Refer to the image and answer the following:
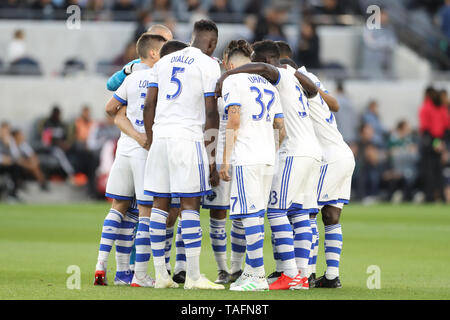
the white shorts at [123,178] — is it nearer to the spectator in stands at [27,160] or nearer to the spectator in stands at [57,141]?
the spectator in stands at [27,160]

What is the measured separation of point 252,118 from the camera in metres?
8.90

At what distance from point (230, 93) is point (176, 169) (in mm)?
900

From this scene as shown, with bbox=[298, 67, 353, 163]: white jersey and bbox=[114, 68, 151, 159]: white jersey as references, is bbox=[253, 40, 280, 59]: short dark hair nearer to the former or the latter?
bbox=[298, 67, 353, 163]: white jersey

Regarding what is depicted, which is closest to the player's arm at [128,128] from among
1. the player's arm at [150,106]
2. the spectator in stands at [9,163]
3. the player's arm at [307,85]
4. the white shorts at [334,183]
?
the player's arm at [150,106]

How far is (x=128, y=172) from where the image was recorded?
965cm

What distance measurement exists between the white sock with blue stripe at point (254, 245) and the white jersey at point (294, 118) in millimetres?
908

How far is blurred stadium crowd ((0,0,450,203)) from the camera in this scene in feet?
76.5

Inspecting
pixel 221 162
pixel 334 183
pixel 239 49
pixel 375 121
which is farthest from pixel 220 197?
pixel 375 121

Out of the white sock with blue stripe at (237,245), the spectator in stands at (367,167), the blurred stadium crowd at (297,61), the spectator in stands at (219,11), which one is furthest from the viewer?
the spectator in stands at (219,11)

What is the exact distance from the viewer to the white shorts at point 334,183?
386 inches

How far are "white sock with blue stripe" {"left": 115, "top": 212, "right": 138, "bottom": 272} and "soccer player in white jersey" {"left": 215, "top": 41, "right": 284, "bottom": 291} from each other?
4.58ft

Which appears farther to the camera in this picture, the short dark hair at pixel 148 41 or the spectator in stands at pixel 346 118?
the spectator in stands at pixel 346 118

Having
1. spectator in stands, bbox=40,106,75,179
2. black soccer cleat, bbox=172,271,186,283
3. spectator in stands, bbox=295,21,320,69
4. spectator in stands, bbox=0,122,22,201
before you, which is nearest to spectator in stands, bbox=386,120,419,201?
spectator in stands, bbox=295,21,320,69

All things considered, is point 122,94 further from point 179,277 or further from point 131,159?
point 179,277
